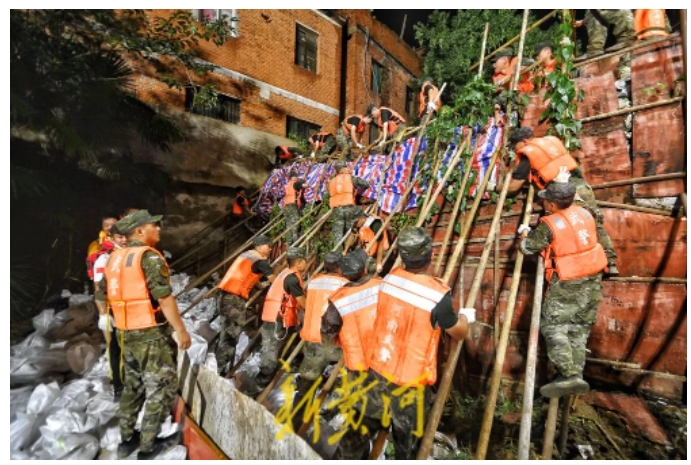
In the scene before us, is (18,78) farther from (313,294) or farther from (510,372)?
(510,372)

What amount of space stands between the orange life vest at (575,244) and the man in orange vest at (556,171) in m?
0.48

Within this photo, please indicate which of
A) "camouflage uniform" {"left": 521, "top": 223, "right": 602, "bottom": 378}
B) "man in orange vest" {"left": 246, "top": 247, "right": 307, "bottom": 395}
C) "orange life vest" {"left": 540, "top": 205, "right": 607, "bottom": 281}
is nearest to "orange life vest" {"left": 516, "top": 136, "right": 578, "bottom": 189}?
"orange life vest" {"left": 540, "top": 205, "right": 607, "bottom": 281}

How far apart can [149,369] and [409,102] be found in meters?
15.9

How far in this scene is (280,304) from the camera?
403cm

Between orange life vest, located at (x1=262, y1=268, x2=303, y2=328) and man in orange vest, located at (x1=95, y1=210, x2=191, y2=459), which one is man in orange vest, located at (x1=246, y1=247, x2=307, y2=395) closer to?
orange life vest, located at (x1=262, y1=268, x2=303, y2=328)

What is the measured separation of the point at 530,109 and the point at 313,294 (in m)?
3.89

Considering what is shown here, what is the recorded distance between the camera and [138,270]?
8.73ft

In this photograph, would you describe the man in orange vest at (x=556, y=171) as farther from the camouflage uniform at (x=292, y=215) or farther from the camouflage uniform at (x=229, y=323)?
the camouflage uniform at (x=292, y=215)

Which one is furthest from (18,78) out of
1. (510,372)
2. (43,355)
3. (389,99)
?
(389,99)

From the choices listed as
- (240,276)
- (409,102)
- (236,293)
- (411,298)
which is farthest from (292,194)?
(409,102)

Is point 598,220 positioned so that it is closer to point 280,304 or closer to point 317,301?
point 317,301

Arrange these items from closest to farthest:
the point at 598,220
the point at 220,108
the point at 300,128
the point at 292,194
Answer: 1. the point at 598,220
2. the point at 292,194
3. the point at 220,108
4. the point at 300,128

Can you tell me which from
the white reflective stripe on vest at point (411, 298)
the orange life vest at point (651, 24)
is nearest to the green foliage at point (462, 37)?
the orange life vest at point (651, 24)

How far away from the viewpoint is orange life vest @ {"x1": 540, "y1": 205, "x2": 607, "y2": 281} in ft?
9.43
